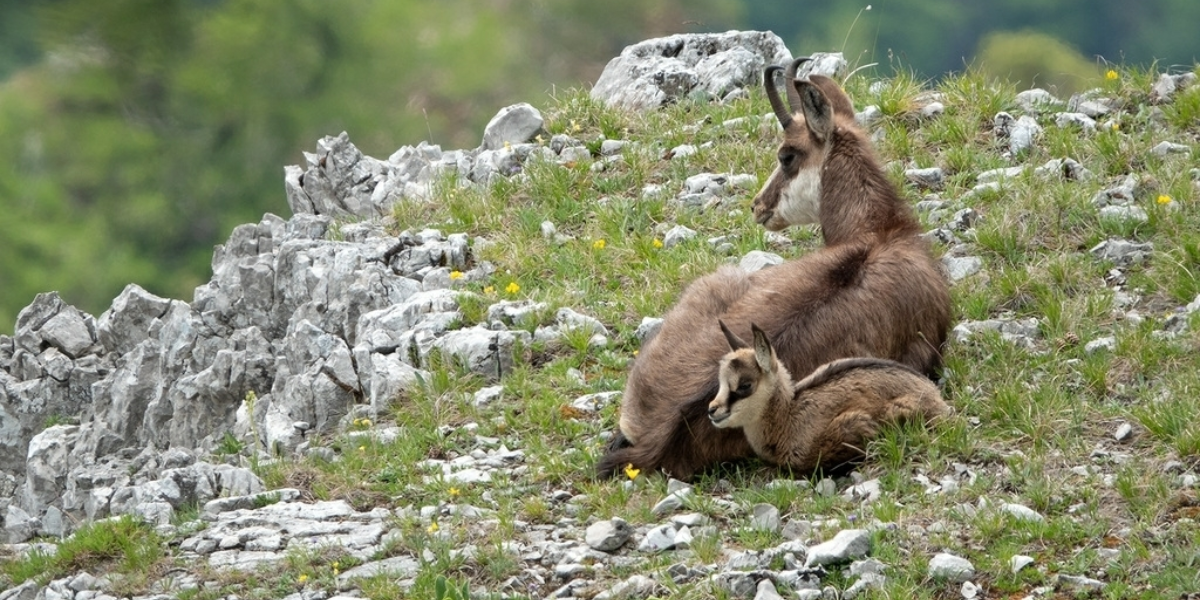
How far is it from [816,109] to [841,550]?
335 cm

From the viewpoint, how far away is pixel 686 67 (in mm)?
13656

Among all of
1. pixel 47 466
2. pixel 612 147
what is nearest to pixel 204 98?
pixel 612 147

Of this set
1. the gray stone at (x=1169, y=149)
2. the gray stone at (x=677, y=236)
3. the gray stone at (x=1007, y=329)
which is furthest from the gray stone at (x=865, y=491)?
the gray stone at (x=1169, y=149)

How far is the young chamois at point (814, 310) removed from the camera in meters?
7.52

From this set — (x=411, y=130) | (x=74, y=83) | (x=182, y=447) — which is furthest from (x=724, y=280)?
(x=74, y=83)

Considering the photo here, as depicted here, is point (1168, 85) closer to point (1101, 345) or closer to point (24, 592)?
point (1101, 345)

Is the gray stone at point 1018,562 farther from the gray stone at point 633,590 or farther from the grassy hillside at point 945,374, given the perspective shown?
the gray stone at point 633,590

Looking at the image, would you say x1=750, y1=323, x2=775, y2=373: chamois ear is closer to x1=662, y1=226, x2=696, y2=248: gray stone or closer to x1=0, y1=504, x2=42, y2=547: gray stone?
x1=662, y1=226, x2=696, y2=248: gray stone

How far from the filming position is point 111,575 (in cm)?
738

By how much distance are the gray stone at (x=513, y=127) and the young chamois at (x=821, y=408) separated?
236 inches

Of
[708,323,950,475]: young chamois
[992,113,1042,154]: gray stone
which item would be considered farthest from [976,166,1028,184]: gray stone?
[708,323,950,475]: young chamois

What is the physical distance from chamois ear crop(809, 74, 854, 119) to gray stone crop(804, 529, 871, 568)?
3495 mm

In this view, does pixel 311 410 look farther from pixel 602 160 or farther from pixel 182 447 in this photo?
pixel 602 160

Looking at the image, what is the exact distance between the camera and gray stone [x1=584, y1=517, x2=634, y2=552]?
684 centimetres
